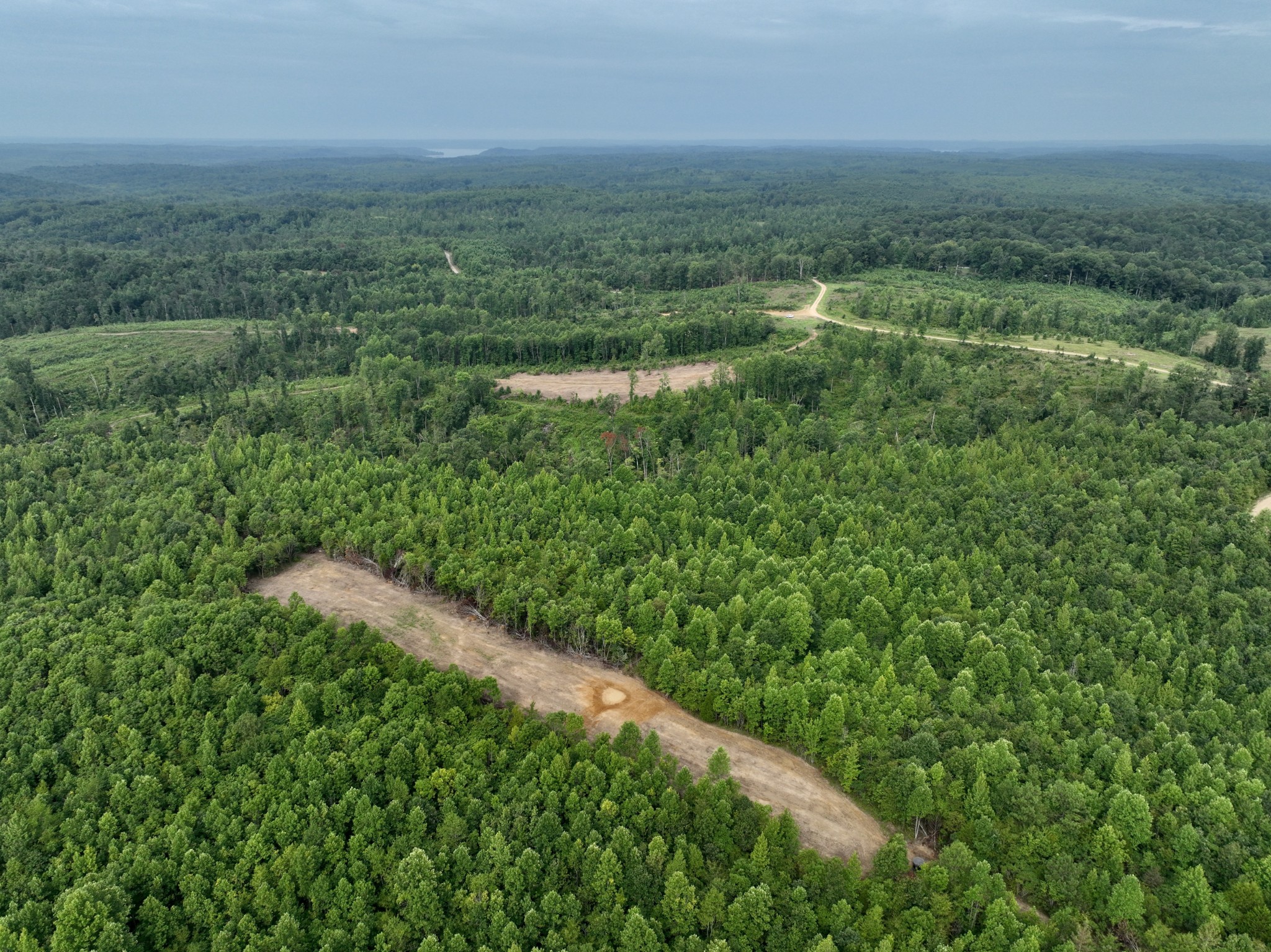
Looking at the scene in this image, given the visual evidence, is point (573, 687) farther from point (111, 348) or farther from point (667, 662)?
point (111, 348)

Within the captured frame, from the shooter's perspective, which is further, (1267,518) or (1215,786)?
(1267,518)

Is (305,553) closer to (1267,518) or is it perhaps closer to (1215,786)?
(1215,786)

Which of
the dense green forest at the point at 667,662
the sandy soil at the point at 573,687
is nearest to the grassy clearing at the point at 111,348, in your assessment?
the dense green forest at the point at 667,662

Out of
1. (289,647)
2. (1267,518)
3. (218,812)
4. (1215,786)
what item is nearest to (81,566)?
(289,647)

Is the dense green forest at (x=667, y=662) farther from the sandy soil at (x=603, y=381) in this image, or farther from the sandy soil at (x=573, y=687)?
the sandy soil at (x=603, y=381)

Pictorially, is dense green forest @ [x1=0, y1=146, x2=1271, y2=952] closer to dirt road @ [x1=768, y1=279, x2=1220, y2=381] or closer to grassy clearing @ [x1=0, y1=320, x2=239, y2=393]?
dirt road @ [x1=768, y1=279, x2=1220, y2=381]

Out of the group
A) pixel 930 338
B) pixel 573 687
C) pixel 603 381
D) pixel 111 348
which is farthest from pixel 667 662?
pixel 111 348

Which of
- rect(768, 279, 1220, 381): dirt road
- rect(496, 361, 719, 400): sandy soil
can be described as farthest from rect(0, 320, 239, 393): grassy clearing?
rect(768, 279, 1220, 381): dirt road
